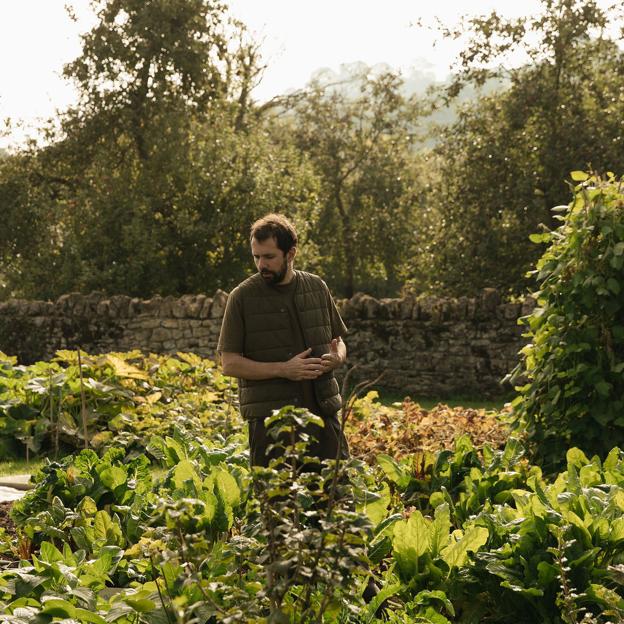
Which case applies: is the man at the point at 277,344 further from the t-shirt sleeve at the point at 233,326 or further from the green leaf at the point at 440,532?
the green leaf at the point at 440,532

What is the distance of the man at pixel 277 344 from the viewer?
167 inches

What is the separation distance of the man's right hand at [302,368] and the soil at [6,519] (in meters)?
2.57

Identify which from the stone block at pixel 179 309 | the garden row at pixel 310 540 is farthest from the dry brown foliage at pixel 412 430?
the stone block at pixel 179 309

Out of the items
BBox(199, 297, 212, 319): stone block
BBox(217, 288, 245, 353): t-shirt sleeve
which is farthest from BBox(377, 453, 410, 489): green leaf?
BBox(199, 297, 212, 319): stone block

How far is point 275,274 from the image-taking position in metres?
4.32

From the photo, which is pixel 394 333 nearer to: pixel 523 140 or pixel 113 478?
pixel 523 140

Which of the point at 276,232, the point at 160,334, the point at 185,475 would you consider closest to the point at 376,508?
the point at 185,475

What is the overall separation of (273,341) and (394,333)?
9.98 metres

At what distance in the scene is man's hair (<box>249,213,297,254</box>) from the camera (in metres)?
4.20

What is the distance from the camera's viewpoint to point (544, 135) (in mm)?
17922

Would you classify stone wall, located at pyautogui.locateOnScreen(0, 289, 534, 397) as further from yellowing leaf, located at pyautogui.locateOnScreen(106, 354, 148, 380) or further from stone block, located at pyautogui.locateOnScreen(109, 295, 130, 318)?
yellowing leaf, located at pyautogui.locateOnScreen(106, 354, 148, 380)

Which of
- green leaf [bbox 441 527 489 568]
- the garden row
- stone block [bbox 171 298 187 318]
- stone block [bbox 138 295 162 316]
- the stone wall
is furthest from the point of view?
stone block [bbox 138 295 162 316]

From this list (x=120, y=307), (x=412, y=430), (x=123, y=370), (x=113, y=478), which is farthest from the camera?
(x=120, y=307)

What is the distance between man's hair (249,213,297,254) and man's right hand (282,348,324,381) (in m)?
0.51
